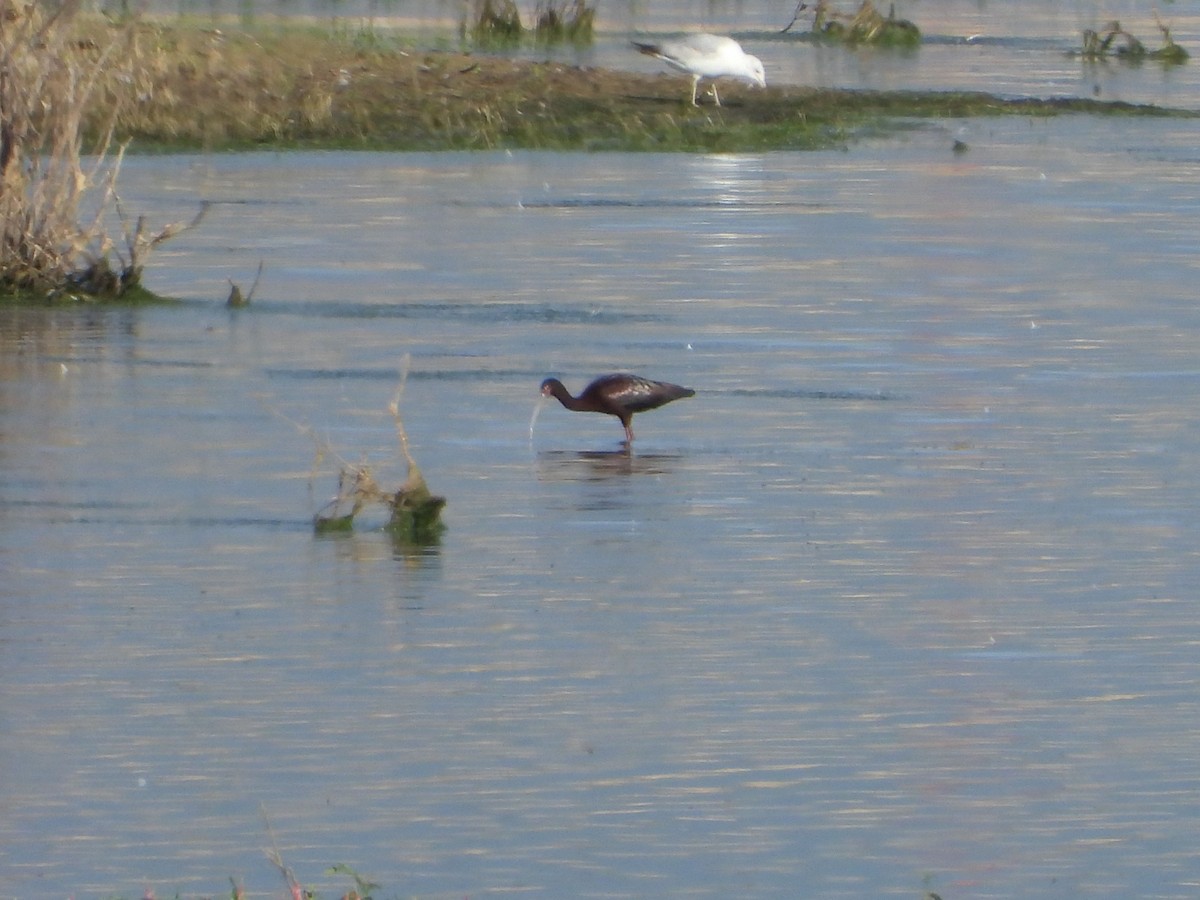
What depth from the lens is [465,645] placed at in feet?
28.6

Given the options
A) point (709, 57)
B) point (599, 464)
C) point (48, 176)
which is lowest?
point (599, 464)

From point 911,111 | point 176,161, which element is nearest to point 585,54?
point 911,111

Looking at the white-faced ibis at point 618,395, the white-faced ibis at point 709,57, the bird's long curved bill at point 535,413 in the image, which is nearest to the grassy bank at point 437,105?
the white-faced ibis at point 709,57

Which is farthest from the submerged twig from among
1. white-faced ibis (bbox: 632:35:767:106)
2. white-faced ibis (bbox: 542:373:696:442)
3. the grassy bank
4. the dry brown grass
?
white-faced ibis (bbox: 632:35:767:106)

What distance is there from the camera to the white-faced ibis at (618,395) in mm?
12508

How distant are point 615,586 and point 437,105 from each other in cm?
1971

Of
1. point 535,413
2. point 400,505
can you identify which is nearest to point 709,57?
point 535,413

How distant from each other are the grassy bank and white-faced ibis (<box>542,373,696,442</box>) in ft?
43.9

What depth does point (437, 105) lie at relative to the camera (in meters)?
28.9

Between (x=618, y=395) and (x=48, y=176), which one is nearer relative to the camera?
(x=618, y=395)

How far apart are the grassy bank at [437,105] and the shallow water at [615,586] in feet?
26.8

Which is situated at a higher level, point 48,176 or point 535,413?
point 48,176

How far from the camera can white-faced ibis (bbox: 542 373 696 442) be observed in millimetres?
12508

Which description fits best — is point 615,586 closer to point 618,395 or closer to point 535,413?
point 618,395
